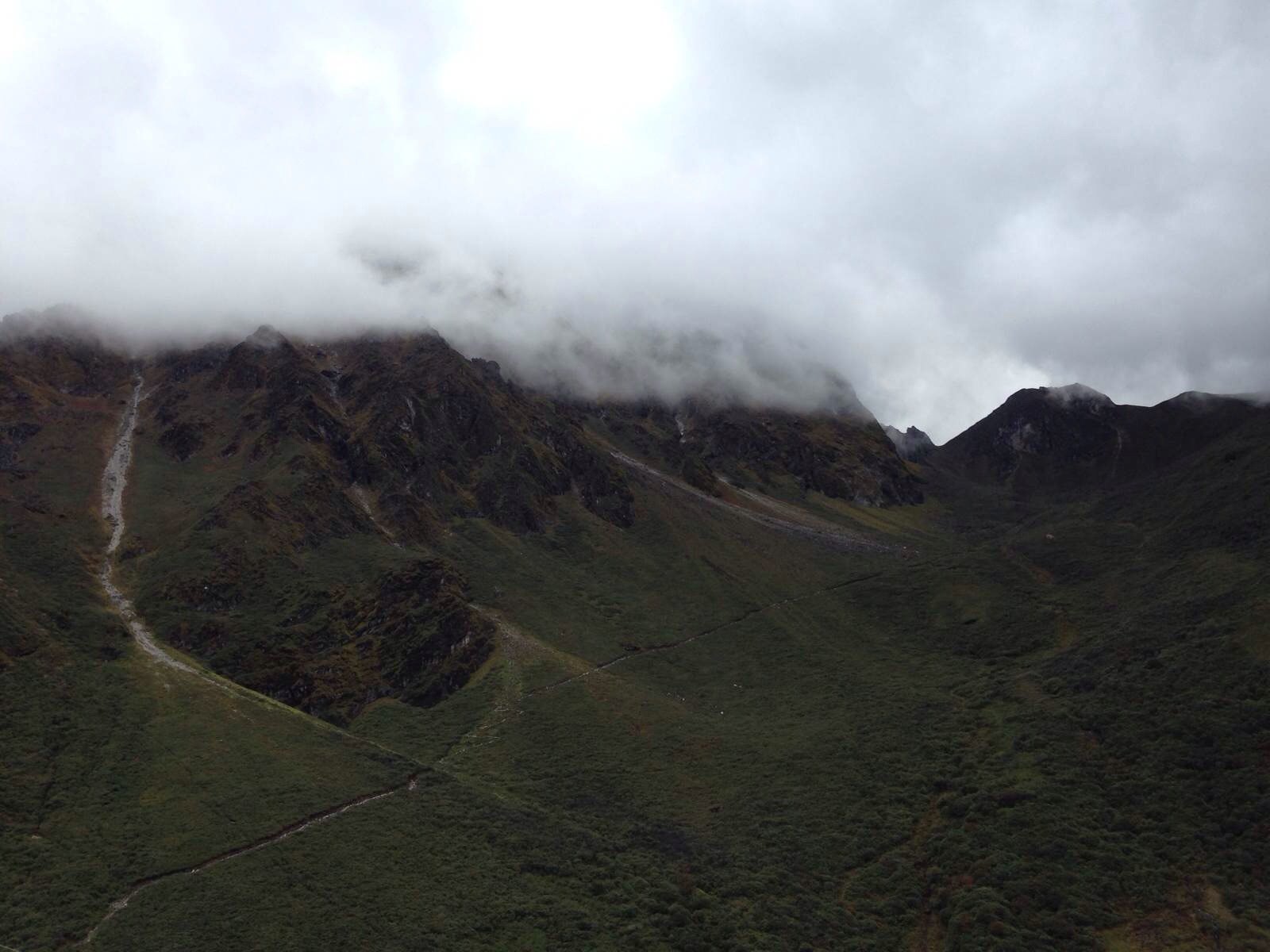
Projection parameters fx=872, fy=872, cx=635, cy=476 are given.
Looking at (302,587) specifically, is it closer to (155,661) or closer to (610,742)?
(155,661)

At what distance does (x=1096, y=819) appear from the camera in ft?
305

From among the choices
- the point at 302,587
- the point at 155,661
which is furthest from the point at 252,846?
the point at 302,587

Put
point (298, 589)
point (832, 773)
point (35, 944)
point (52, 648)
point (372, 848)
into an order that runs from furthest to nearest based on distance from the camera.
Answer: point (298, 589), point (52, 648), point (832, 773), point (372, 848), point (35, 944)

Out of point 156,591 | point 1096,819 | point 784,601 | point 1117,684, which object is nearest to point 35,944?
point 156,591

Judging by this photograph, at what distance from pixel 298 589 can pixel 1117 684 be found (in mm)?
132907

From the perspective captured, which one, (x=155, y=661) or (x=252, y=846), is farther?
(x=155, y=661)

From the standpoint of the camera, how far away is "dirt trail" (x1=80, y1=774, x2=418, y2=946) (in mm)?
81312

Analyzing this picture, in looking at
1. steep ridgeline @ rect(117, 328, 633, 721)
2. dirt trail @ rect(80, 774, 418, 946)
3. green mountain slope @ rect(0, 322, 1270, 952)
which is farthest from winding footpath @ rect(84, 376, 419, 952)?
steep ridgeline @ rect(117, 328, 633, 721)

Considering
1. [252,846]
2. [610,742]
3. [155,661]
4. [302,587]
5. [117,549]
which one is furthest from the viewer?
[302,587]

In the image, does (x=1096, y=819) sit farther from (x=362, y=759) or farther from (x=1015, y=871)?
(x=362, y=759)

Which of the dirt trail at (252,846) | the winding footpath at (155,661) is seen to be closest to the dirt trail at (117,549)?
the winding footpath at (155,661)

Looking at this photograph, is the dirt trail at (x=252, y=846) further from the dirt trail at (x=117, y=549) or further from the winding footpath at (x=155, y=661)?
the dirt trail at (x=117, y=549)

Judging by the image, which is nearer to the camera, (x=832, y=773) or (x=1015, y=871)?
(x=1015, y=871)

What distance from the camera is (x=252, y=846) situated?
91.9 meters
